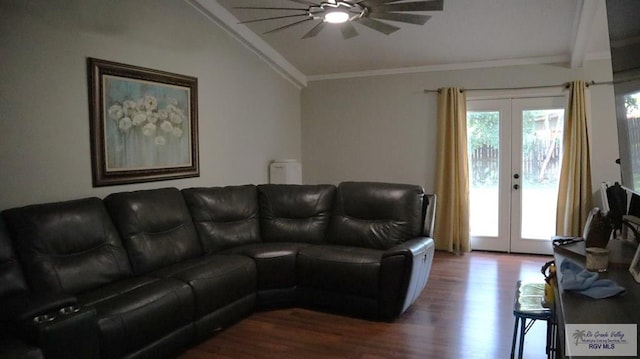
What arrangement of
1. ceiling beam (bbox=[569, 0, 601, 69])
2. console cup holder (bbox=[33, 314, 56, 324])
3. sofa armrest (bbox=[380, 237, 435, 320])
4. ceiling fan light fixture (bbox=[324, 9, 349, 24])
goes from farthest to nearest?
ceiling beam (bbox=[569, 0, 601, 69])
sofa armrest (bbox=[380, 237, 435, 320])
ceiling fan light fixture (bbox=[324, 9, 349, 24])
console cup holder (bbox=[33, 314, 56, 324])

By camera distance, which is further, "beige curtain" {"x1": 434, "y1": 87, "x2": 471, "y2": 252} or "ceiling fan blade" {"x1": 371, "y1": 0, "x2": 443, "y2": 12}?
"beige curtain" {"x1": 434, "y1": 87, "x2": 471, "y2": 252}

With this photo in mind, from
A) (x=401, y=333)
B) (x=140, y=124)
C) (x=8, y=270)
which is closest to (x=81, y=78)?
(x=140, y=124)

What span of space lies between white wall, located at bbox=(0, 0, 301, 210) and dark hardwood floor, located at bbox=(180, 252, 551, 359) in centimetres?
159

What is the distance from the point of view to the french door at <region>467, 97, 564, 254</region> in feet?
16.2

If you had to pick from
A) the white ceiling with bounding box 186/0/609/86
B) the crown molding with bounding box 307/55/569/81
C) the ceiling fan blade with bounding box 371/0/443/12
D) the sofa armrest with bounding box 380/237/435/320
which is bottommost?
the sofa armrest with bounding box 380/237/435/320

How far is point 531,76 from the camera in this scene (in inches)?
193

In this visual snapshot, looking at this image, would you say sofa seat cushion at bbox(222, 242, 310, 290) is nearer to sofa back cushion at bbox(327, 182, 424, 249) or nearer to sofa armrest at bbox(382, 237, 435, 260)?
sofa back cushion at bbox(327, 182, 424, 249)

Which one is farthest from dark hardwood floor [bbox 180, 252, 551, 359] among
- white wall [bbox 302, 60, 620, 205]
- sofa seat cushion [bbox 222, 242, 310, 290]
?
white wall [bbox 302, 60, 620, 205]

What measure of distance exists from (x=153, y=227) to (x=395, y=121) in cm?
354

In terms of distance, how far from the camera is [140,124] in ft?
11.7

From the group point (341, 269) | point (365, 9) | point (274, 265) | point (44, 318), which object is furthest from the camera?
point (274, 265)

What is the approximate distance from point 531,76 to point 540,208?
5.23 ft

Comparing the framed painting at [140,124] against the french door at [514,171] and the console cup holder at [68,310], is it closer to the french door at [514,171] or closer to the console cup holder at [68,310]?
the console cup holder at [68,310]

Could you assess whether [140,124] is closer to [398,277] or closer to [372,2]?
[372,2]
